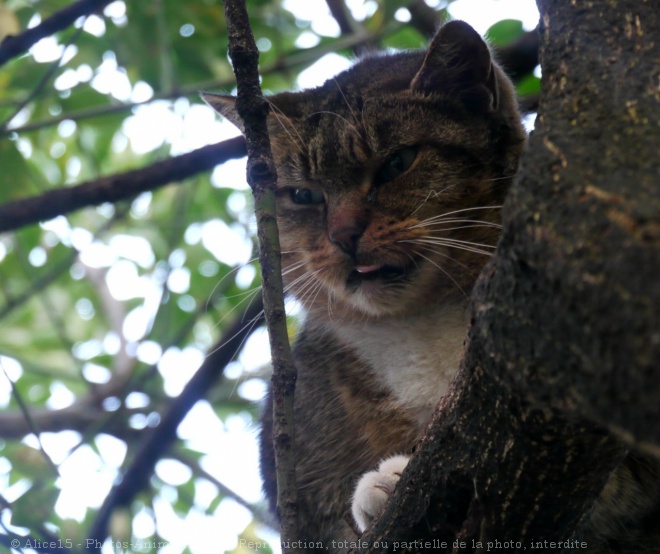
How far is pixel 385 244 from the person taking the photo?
9.53 ft

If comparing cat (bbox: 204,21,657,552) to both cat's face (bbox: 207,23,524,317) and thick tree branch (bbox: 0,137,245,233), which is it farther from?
thick tree branch (bbox: 0,137,245,233)

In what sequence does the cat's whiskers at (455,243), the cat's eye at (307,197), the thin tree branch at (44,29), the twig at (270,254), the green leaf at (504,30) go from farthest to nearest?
the green leaf at (504,30)
the thin tree branch at (44,29)
the cat's eye at (307,197)
the cat's whiskers at (455,243)
the twig at (270,254)

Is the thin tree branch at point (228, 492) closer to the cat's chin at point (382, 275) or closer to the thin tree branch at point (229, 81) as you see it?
the cat's chin at point (382, 275)

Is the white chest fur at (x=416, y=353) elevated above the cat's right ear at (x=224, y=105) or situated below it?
below

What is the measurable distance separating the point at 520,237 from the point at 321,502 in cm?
204

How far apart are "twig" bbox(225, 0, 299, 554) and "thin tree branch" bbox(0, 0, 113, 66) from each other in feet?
5.77

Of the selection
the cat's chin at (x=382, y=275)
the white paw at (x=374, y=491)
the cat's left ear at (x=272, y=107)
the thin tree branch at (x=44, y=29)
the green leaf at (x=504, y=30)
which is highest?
the thin tree branch at (x=44, y=29)

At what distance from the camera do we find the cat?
2930 millimetres

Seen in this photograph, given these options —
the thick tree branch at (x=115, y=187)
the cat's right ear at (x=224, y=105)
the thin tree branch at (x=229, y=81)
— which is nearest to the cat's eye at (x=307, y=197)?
the cat's right ear at (x=224, y=105)

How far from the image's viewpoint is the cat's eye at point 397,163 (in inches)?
122

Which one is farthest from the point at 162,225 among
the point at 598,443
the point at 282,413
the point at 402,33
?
the point at 598,443

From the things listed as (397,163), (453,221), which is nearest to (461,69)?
(397,163)

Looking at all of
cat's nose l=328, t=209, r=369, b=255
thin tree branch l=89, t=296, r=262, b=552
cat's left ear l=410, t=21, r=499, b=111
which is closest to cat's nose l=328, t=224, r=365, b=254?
cat's nose l=328, t=209, r=369, b=255

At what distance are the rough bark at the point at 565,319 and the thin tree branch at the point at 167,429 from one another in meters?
2.01
